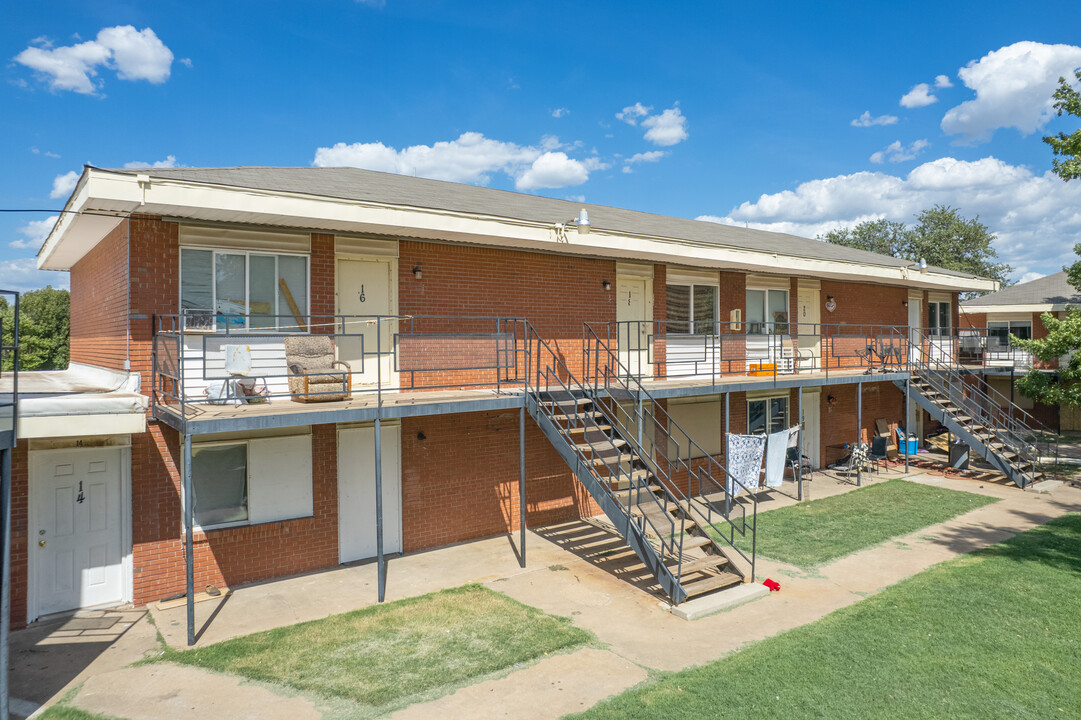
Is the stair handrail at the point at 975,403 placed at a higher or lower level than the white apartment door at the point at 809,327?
lower

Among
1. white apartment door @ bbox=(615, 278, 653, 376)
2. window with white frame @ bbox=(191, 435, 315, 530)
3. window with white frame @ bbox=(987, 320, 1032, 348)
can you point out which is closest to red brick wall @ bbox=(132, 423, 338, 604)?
window with white frame @ bbox=(191, 435, 315, 530)

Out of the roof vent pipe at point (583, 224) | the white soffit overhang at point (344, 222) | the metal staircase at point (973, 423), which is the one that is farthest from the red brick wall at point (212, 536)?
the metal staircase at point (973, 423)

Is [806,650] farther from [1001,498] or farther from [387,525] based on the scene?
[1001,498]

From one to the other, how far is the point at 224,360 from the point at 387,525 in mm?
3725

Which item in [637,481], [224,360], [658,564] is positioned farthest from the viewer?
[637,481]

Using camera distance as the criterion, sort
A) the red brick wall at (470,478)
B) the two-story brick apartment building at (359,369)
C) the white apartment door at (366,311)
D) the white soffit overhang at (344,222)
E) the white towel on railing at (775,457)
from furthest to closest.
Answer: the white towel on railing at (775,457), the red brick wall at (470,478), the white apartment door at (366,311), the two-story brick apartment building at (359,369), the white soffit overhang at (344,222)

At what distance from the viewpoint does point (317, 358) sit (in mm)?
9320

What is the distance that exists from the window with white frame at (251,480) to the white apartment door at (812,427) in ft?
44.6

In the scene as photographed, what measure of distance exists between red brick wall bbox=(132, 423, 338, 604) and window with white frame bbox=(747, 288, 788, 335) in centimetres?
1109

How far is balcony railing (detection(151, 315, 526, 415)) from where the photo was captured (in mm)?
8539

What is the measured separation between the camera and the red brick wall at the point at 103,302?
918 cm

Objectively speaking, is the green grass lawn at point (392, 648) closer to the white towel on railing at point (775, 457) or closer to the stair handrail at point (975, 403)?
the white towel on railing at point (775, 457)

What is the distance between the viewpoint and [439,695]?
6238mm

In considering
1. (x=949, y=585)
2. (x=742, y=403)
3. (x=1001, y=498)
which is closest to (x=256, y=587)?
(x=949, y=585)
